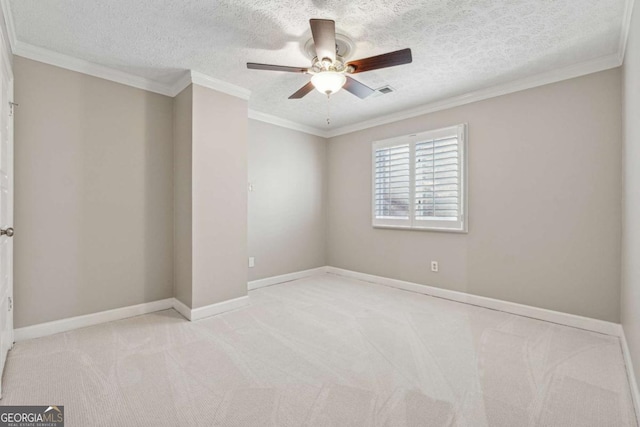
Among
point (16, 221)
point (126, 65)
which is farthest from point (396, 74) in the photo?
point (16, 221)

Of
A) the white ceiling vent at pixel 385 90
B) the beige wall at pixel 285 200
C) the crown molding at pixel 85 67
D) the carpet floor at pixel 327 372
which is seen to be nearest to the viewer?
the carpet floor at pixel 327 372

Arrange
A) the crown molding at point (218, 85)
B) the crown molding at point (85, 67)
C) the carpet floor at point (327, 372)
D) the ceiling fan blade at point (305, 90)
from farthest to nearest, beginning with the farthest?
the crown molding at point (218, 85), the ceiling fan blade at point (305, 90), the crown molding at point (85, 67), the carpet floor at point (327, 372)

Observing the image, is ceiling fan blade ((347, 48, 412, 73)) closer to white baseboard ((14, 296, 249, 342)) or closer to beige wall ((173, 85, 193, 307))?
beige wall ((173, 85, 193, 307))

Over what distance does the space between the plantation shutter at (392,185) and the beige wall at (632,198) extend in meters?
2.13

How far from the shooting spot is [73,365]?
2150 millimetres

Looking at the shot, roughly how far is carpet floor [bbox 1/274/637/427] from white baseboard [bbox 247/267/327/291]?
1021mm

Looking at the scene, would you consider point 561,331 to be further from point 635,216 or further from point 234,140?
point 234,140

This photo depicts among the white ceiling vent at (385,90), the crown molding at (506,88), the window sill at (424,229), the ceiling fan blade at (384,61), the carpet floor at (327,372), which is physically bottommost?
the carpet floor at (327,372)

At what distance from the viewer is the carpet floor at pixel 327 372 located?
1664 mm

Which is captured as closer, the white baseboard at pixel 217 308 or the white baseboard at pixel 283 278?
the white baseboard at pixel 217 308

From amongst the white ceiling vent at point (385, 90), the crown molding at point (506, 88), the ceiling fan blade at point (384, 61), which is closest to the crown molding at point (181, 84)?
the ceiling fan blade at point (384, 61)

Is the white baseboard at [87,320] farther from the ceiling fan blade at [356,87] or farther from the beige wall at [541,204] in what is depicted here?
the beige wall at [541,204]

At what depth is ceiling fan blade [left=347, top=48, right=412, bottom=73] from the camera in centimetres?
205

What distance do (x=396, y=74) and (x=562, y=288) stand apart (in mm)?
2673
